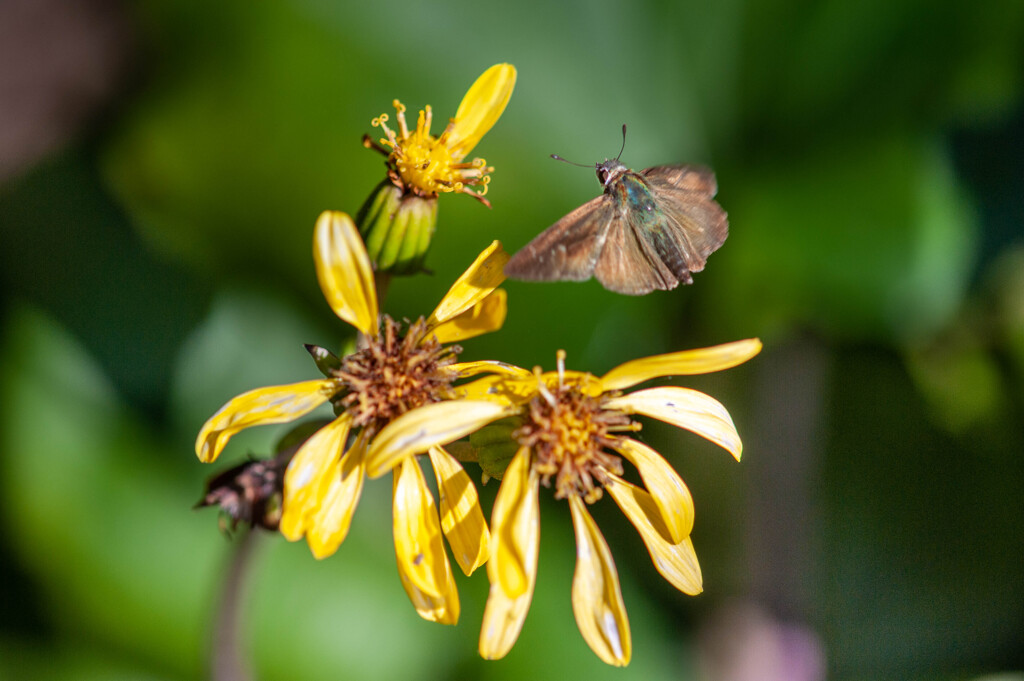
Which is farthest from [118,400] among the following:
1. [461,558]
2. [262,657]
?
[461,558]

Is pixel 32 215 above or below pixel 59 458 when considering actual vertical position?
above

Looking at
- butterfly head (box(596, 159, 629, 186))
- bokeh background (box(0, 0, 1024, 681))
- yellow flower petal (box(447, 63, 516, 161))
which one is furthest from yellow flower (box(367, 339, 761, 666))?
bokeh background (box(0, 0, 1024, 681))

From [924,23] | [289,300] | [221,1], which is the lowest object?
[289,300]

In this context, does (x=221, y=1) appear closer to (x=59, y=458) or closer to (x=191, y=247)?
(x=191, y=247)

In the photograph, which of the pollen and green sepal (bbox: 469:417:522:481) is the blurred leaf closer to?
the pollen

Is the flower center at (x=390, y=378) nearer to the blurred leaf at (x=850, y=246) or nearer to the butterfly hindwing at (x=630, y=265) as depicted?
the butterfly hindwing at (x=630, y=265)
